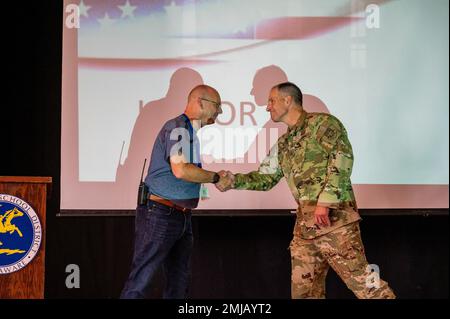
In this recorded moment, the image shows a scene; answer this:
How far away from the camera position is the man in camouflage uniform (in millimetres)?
4723

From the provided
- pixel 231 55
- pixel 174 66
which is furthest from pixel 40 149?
pixel 231 55

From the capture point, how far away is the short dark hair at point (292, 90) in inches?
202

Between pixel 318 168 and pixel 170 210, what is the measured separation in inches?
37.1

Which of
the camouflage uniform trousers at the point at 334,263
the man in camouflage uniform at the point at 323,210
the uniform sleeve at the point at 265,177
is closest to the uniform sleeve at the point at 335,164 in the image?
the man in camouflage uniform at the point at 323,210

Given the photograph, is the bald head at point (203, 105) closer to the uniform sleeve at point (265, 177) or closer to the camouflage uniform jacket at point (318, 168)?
the uniform sleeve at point (265, 177)

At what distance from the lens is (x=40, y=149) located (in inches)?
221

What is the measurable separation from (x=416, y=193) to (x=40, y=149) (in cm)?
263

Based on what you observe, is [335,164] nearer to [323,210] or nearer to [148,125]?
[323,210]

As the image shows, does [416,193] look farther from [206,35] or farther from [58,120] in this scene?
[58,120]

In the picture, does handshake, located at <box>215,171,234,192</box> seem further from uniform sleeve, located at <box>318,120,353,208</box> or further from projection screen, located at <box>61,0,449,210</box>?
uniform sleeve, located at <box>318,120,353,208</box>

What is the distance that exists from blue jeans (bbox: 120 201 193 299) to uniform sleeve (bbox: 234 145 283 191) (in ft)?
1.42

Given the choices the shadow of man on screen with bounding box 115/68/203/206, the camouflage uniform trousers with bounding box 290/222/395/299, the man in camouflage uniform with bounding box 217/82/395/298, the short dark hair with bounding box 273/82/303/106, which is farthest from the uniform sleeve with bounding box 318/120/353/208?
the shadow of man on screen with bounding box 115/68/203/206

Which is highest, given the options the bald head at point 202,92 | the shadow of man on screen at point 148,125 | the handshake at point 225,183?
the bald head at point 202,92

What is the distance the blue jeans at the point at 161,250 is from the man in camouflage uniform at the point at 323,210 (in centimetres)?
71
